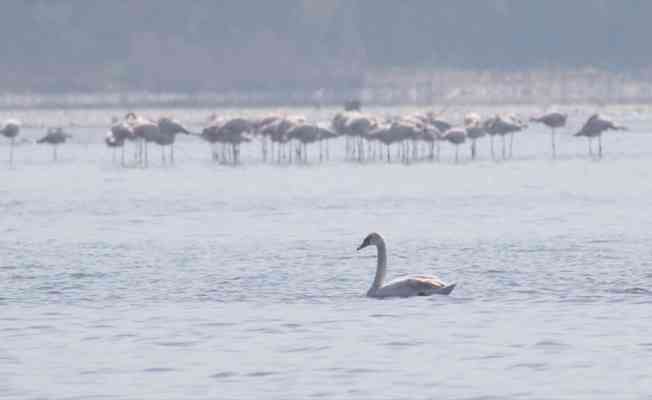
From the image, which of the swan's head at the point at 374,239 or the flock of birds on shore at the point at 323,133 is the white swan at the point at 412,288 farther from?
the flock of birds on shore at the point at 323,133

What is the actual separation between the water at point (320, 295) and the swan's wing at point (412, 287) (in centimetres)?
12

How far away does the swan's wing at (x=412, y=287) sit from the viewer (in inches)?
1011

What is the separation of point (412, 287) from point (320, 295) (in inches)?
44.2

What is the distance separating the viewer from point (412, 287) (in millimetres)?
25703

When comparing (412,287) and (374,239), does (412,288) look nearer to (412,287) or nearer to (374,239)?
(412,287)

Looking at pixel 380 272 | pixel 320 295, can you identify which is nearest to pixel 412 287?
pixel 380 272

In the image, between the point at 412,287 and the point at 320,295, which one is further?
the point at 320,295

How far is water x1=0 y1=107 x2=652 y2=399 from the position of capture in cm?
1984

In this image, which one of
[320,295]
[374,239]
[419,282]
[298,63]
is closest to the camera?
[419,282]

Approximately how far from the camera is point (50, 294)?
26.6 m

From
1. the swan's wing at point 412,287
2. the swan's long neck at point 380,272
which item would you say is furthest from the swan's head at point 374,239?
the swan's wing at point 412,287

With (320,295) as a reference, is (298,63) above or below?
above

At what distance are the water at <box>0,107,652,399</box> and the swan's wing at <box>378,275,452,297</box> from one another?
0.40ft

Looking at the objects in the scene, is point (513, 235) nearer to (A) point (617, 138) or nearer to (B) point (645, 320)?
(B) point (645, 320)
